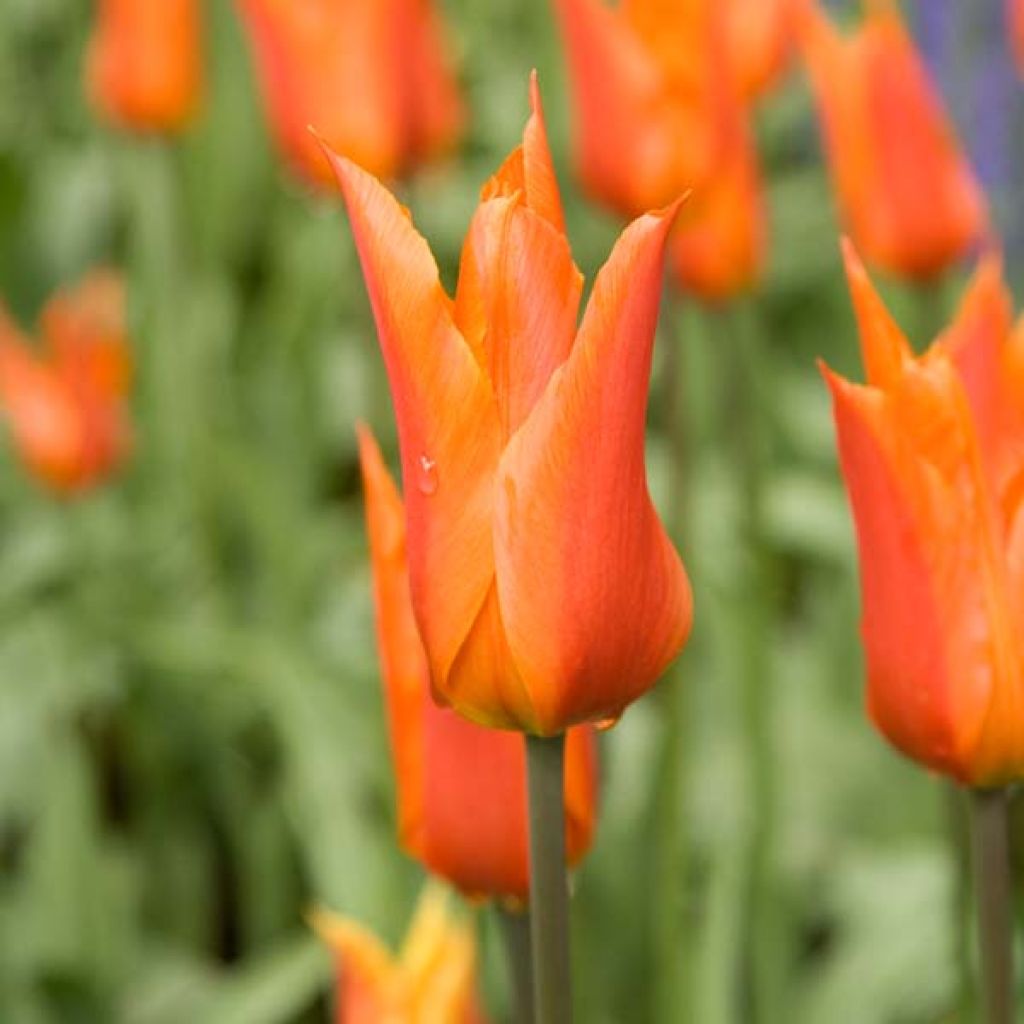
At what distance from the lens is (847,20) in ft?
9.80

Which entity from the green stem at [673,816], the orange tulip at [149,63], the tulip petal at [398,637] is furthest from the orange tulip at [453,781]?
the orange tulip at [149,63]

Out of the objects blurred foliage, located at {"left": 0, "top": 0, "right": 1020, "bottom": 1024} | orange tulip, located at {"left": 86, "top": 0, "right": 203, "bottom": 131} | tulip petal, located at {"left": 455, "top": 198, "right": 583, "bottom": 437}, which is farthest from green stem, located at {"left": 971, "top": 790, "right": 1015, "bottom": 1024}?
orange tulip, located at {"left": 86, "top": 0, "right": 203, "bottom": 131}

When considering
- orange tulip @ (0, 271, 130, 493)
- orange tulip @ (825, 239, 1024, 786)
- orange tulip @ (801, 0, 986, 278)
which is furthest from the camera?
orange tulip @ (0, 271, 130, 493)

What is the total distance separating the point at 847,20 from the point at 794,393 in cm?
62

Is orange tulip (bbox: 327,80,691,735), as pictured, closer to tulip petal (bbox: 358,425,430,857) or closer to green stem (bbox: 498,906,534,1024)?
tulip petal (bbox: 358,425,430,857)

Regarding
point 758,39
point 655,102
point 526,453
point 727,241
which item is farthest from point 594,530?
point 758,39

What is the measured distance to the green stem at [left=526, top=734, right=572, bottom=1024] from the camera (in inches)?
25.5

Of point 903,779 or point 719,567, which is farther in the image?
point 719,567

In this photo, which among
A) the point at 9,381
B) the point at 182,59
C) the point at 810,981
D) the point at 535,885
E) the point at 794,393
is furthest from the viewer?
the point at 794,393

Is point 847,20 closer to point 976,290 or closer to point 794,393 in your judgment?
point 794,393

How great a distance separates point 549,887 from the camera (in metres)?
0.65

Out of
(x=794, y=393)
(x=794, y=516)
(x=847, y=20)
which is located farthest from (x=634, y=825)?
(x=847, y=20)

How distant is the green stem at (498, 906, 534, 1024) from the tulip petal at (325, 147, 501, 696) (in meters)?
0.20

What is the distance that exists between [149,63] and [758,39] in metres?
0.85
